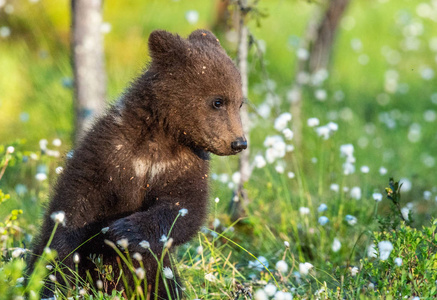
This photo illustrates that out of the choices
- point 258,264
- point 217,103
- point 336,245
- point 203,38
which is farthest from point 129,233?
point 336,245

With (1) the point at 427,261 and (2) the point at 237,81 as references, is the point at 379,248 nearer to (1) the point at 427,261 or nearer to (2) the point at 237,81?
(1) the point at 427,261

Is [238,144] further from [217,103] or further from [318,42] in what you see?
[318,42]

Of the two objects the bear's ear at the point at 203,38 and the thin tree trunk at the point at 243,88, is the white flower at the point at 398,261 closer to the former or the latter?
the bear's ear at the point at 203,38

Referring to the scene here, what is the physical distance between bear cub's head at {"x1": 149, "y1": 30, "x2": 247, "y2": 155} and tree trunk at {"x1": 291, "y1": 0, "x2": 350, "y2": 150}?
3.85 metres

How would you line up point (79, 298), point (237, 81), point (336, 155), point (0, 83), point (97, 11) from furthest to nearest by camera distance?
1. point (0, 83)
2. point (336, 155)
3. point (97, 11)
4. point (237, 81)
5. point (79, 298)

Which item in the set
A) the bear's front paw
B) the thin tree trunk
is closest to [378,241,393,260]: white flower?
the bear's front paw

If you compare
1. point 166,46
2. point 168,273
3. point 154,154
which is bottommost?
point 168,273

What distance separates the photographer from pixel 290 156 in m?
7.21

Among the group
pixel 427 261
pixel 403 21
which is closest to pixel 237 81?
pixel 427 261

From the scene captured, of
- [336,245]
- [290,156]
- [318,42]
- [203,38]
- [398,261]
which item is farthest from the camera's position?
[318,42]

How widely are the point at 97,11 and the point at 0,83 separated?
3186 millimetres

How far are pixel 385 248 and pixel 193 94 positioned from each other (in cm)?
129

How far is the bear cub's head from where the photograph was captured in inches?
126

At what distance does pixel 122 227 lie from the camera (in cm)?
287
